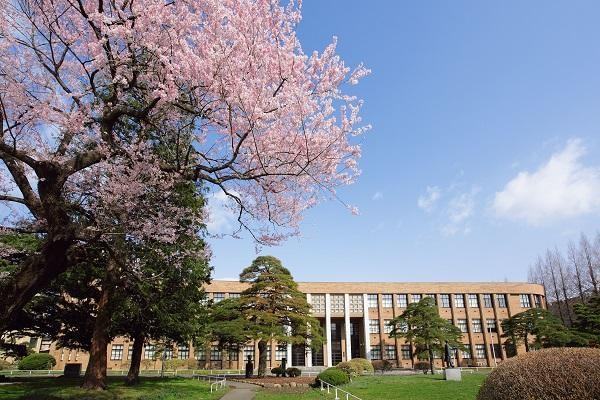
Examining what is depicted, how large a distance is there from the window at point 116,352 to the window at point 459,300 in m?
46.7

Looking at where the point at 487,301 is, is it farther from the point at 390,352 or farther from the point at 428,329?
the point at 428,329

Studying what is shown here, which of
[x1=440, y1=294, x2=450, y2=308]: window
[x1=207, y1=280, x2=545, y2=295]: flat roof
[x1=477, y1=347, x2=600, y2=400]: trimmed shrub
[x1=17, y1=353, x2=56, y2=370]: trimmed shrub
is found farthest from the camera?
[x1=440, y1=294, x2=450, y2=308]: window

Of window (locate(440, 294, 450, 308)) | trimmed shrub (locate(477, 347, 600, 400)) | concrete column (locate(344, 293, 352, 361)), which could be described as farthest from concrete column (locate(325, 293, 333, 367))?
trimmed shrub (locate(477, 347, 600, 400))

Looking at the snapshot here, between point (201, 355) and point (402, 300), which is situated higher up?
point (402, 300)

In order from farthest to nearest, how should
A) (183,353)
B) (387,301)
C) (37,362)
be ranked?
(387,301)
(183,353)
(37,362)

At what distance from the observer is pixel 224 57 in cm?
742

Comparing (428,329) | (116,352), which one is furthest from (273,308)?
(116,352)

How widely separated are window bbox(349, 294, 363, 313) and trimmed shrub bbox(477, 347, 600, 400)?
52.4 meters

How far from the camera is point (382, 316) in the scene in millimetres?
59281

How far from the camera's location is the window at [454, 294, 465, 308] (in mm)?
60625

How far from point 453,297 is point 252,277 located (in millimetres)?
36989

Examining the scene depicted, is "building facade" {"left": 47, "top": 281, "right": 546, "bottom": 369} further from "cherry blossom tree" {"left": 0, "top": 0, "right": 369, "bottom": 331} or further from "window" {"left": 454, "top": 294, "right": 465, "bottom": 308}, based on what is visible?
"cherry blossom tree" {"left": 0, "top": 0, "right": 369, "bottom": 331}

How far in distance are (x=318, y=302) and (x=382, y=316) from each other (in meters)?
9.44

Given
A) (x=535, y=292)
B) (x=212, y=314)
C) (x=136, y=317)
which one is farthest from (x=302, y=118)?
(x=535, y=292)
